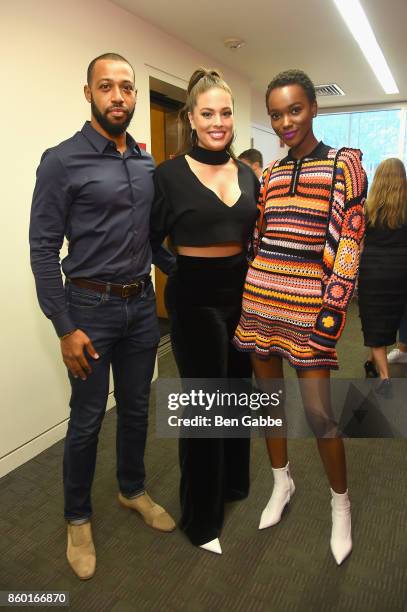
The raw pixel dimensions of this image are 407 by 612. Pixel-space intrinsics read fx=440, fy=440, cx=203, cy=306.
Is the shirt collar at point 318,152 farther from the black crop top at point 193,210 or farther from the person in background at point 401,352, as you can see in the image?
the person in background at point 401,352

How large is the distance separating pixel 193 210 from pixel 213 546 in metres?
1.25

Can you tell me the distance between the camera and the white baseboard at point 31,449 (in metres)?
2.19

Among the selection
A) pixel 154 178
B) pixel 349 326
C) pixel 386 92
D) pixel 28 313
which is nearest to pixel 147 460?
pixel 28 313

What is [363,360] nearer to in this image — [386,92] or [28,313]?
[28,313]

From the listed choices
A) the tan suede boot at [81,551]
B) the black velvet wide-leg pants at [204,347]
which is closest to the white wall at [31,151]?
the tan suede boot at [81,551]

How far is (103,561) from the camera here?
1.64 meters

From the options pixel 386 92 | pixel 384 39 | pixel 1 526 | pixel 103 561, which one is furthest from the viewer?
pixel 386 92

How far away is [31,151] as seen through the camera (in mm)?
2168

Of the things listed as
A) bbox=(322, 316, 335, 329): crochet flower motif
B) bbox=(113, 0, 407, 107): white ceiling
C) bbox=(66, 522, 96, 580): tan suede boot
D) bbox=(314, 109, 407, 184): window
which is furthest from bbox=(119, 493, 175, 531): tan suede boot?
bbox=(314, 109, 407, 184): window

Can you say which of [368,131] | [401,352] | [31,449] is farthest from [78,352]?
[368,131]

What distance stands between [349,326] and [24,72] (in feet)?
12.3

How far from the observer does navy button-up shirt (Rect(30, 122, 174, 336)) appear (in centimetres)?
141

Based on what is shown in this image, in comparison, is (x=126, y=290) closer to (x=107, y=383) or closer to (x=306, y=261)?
(x=107, y=383)

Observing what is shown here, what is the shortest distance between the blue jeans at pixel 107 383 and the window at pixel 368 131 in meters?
5.95
